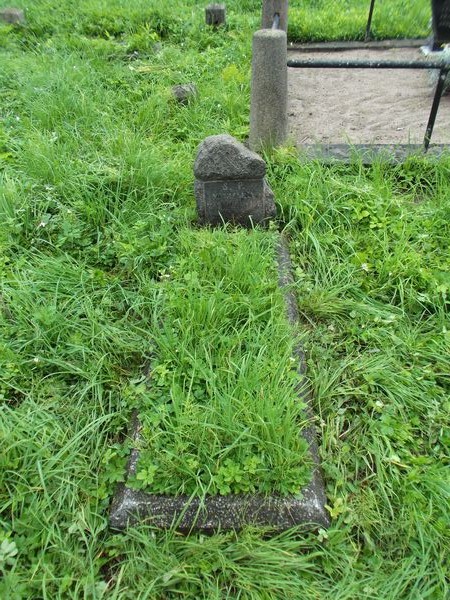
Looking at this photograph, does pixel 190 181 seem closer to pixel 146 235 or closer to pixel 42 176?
pixel 146 235

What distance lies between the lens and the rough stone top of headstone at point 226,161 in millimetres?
2730

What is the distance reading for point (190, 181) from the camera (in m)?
3.24

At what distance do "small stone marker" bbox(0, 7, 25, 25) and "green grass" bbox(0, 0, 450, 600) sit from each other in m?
2.16

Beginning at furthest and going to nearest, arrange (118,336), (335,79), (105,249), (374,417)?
(335,79) < (105,249) < (118,336) < (374,417)

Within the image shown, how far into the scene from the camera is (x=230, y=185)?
2826mm

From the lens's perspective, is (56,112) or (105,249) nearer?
(105,249)

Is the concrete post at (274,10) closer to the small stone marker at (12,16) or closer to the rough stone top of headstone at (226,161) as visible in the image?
the rough stone top of headstone at (226,161)

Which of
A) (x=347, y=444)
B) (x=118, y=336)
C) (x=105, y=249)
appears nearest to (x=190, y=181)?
(x=105, y=249)

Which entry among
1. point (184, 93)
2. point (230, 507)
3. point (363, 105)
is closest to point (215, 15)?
point (184, 93)

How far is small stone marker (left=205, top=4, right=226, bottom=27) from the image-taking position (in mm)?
5594

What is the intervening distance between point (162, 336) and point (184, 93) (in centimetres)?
271

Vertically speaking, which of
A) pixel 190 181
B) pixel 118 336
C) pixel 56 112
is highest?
pixel 56 112

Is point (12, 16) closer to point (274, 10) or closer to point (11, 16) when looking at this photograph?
point (11, 16)

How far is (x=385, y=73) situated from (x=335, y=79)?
0.53m
